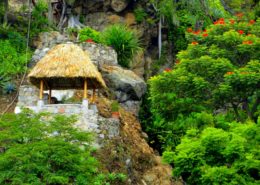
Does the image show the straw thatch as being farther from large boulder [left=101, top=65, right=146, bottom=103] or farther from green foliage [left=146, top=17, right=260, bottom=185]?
large boulder [left=101, top=65, right=146, bottom=103]

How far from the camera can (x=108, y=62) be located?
25812mm

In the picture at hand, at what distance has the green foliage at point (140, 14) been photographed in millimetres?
32031

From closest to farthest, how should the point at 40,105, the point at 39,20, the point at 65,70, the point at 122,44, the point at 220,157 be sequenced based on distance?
the point at 220,157, the point at 65,70, the point at 40,105, the point at 122,44, the point at 39,20

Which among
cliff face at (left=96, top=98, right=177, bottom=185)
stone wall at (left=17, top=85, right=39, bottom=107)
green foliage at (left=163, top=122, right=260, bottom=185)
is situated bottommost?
cliff face at (left=96, top=98, right=177, bottom=185)

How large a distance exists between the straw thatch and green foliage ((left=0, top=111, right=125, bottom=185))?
13.6 ft

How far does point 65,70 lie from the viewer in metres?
20.1

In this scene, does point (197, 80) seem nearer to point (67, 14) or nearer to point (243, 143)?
point (243, 143)

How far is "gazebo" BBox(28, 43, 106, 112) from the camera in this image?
20062 millimetres

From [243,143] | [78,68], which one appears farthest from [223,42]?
[243,143]

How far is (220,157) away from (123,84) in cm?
964

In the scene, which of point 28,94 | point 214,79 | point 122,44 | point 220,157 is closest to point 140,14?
point 122,44

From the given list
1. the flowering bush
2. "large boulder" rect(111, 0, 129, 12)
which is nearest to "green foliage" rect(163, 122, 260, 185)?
the flowering bush

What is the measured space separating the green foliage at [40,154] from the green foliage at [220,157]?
2.40 m

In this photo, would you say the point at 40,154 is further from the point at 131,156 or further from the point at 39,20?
the point at 39,20
